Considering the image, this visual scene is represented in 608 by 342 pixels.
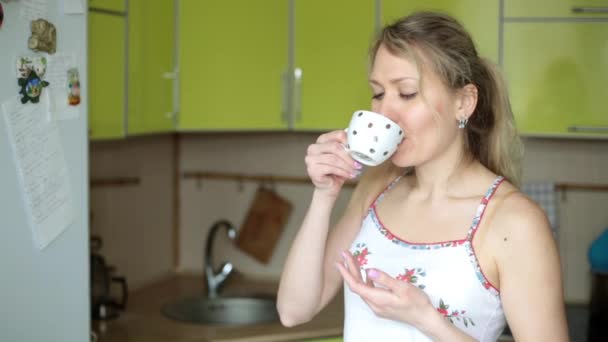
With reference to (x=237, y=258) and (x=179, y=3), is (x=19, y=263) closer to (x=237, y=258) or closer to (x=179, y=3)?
(x=179, y=3)

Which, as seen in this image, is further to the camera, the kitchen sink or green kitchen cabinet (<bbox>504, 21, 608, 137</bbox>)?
the kitchen sink

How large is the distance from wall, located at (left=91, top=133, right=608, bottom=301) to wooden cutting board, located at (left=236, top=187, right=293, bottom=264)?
0.10 feet

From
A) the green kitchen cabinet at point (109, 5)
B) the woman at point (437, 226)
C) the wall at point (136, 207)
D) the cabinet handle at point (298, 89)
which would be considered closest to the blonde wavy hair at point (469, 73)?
the woman at point (437, 226)

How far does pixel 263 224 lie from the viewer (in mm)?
3377

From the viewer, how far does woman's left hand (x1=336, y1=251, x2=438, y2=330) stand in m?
1.29

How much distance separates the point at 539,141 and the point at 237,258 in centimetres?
127

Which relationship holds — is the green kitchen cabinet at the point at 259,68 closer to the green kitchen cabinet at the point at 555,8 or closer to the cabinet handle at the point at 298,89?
the cabinet handle at the point at 298,89

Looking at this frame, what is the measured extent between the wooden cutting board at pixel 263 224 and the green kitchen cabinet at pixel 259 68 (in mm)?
534

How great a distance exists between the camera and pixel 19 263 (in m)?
1.87

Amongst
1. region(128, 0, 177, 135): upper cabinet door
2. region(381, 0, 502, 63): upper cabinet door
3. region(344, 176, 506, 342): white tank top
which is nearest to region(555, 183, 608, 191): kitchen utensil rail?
region(381, 0, 502, 63): upper cabinet door

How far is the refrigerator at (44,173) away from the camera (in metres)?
1.82

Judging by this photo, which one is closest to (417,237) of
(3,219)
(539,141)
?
(3,219)

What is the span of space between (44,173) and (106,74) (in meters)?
0.59

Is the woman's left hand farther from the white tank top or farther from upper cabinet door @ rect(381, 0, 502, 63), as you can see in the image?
upper cabinet door @ rect(381, 0, 502, 63)
